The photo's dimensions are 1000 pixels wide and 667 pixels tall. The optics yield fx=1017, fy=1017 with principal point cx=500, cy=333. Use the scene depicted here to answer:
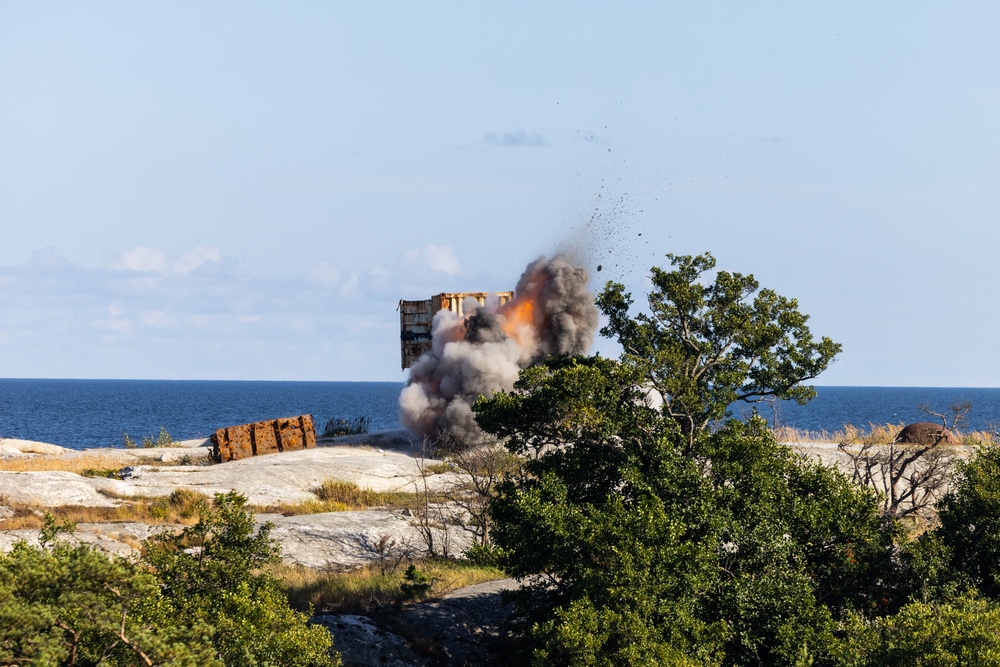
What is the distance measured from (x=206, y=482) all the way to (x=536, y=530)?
2549 centimetres

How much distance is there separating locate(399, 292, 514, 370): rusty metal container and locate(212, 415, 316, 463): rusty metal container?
939 cm

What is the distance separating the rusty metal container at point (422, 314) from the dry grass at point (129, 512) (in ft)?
86.5

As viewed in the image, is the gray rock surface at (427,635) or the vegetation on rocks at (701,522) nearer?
the vegetation on rocks at (701,522)

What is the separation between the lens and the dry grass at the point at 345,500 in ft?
123

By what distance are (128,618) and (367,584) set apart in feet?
43.2

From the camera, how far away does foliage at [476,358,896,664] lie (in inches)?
687

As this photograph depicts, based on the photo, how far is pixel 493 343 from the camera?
188 feet

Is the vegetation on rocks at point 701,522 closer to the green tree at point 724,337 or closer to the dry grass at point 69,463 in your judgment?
the green tree at point 724,337

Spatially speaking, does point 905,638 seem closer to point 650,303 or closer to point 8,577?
point 650,303

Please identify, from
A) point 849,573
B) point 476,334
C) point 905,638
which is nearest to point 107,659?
point 905,638

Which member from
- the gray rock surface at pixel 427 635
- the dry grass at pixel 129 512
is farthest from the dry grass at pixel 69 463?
the gray rock surface at pixel 427 635

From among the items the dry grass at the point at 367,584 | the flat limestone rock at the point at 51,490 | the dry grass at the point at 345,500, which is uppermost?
the flat limestone rock at the point at 51,490

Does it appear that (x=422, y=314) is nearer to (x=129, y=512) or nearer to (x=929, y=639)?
(x=129, y=512)

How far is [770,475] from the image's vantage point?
2016cm
